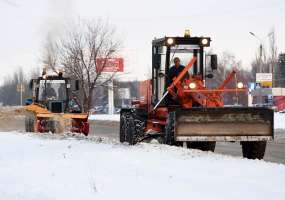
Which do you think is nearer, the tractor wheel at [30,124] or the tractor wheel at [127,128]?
the tractor wheel at [127,128]

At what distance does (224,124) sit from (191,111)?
800 mm

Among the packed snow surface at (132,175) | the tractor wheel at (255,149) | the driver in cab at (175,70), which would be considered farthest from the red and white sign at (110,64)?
the packed snow surface at (132,175)

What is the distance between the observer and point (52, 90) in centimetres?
2698

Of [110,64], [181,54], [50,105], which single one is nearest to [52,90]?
[50,105]

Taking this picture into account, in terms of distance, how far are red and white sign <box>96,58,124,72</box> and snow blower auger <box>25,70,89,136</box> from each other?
2029 centimetres

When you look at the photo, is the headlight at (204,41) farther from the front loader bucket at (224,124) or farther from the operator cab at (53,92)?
the operator cab at (53,92)

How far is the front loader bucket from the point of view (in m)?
14.6

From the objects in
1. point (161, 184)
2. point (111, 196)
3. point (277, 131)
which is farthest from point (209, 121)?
point (277, 131)

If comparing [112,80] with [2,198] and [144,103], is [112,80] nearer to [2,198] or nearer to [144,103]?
[144,103]

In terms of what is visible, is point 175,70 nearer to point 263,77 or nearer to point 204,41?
point 204,41

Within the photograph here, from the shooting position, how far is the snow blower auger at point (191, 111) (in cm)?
1462

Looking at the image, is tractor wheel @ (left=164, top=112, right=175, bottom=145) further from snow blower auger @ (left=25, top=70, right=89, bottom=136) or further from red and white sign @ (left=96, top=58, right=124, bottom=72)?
red and white sign @ (left=96, top=58, right=124, bottom=72)

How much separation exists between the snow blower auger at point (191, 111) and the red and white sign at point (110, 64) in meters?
29.7

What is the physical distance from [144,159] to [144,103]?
5.85 metres
